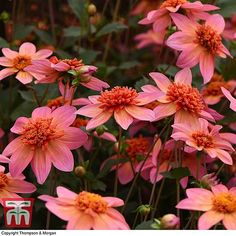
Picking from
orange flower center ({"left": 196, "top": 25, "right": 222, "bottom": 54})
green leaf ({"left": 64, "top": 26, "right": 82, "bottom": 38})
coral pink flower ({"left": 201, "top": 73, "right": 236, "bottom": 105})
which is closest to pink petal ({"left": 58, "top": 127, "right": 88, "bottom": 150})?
orange flower center ({"left": 196, "top": 25, "right": 222, "bottom": 54})

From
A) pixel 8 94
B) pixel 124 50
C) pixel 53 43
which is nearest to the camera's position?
pixel 8 94

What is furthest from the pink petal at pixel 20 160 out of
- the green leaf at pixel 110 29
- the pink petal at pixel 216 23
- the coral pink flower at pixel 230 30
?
the coral pink flower at pixel 230 30

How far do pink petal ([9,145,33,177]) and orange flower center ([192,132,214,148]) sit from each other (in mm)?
271

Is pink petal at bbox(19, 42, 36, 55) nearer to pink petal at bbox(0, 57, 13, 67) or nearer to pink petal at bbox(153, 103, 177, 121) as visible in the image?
pink petal at bbox(0, 57, 13, 67)

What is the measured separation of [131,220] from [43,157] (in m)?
0.28

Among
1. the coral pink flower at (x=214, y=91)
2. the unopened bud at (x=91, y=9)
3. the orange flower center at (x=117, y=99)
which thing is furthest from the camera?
the unopened bud at (x=91, y=9)

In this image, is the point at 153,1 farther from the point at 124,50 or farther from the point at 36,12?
the point at 36,12

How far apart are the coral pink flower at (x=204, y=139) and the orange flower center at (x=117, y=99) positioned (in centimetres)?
10

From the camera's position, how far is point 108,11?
2.38 metres

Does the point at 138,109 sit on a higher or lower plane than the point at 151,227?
higher

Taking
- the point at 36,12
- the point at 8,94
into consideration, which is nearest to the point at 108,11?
the point at 36,12

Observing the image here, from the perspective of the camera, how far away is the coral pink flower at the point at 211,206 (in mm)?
901

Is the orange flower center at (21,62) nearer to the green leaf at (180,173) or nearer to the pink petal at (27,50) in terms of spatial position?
the pink petal at (27,50)

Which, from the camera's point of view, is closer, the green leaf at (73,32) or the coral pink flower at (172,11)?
the coral pink flower at (172,11)
